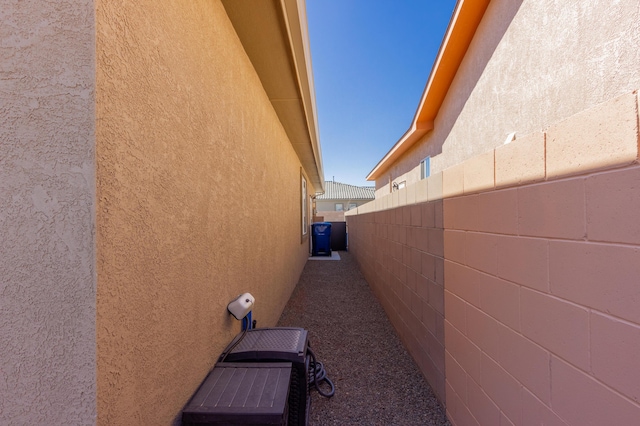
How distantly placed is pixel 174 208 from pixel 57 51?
0.66m

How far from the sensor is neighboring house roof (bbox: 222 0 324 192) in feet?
6.57

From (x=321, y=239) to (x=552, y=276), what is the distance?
940 centimetres

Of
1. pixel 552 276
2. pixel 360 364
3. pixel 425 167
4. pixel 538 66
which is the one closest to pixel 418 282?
pixel 360 364

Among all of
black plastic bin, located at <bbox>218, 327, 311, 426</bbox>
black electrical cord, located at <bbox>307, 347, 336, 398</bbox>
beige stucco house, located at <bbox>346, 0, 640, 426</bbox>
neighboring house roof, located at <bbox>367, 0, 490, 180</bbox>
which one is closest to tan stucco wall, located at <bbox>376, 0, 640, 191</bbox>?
beige stucco house, located at <bbox>346, 0, 640, 426</bbox>

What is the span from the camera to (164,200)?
122 cm

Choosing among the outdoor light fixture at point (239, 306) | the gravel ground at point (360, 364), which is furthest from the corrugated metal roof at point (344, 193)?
the outdoor light fixture at point (239, 306)

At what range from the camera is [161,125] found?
3.92ft

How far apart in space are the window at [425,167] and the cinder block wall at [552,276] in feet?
17.4

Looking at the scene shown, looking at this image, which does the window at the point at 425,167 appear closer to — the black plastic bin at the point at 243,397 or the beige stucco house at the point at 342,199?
the black plastic bin at the point at 243,397

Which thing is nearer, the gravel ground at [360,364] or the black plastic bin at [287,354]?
the black plastic bin at [287,354]

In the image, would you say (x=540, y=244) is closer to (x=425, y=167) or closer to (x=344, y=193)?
(x=425, y=167)

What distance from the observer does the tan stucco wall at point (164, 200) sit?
0.90 m

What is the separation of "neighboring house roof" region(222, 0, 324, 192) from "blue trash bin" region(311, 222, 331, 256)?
21.6ft

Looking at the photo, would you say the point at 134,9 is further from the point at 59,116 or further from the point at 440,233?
the point at 440,233
